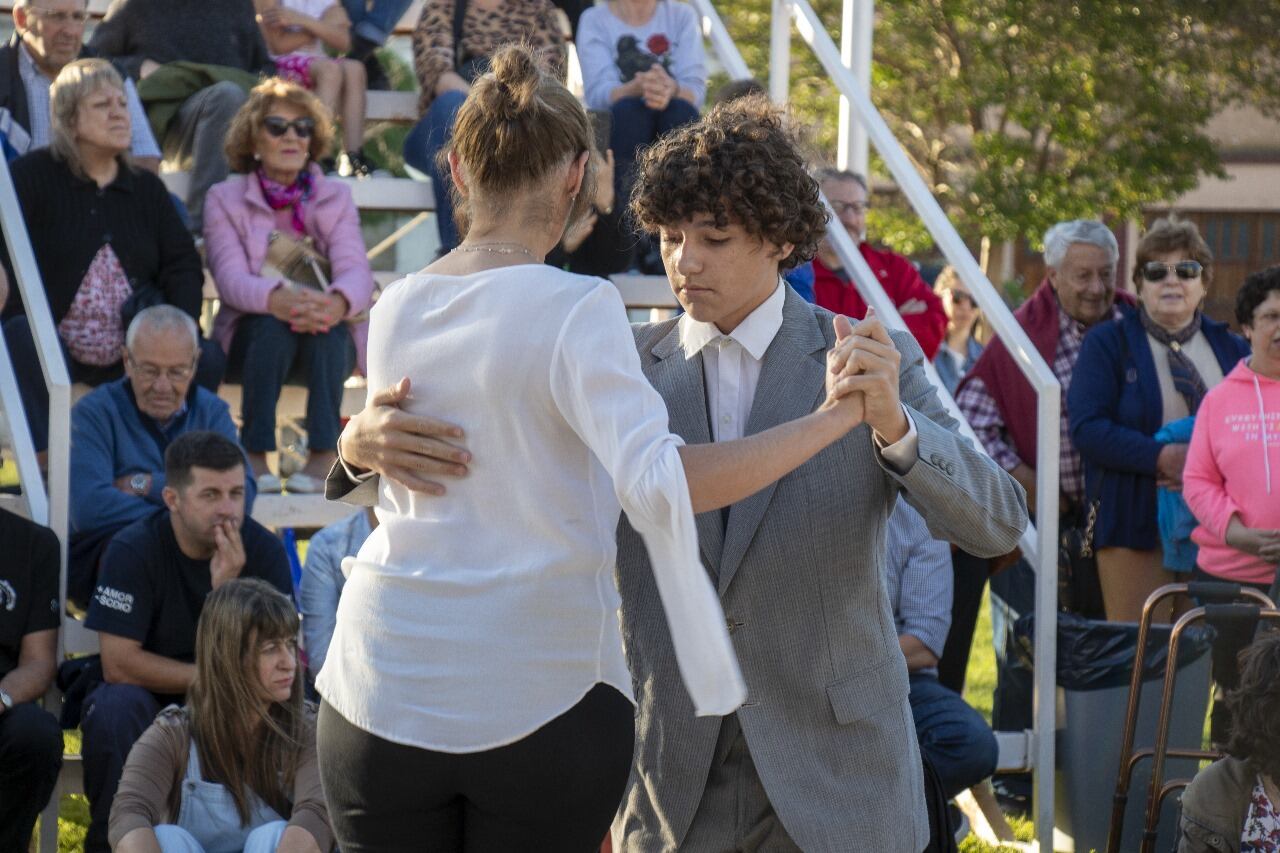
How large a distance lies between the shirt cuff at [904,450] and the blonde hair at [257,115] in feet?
14.3

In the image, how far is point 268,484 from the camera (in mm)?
5980

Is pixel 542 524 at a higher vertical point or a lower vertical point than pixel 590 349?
lower

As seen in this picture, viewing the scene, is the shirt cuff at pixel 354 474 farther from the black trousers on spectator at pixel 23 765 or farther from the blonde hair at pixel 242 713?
the black trousers on spectator at pixel 23 765

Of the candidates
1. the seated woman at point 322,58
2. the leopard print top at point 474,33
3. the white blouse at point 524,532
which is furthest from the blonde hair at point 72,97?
the white blouse at point 524,532

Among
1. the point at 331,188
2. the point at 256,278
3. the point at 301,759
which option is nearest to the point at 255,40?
the point at 331,188

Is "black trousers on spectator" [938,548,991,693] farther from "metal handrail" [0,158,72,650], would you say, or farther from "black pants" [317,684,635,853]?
"black pants" [317,684,635,853]

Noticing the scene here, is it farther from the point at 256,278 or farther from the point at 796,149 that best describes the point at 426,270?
the point at 256,278

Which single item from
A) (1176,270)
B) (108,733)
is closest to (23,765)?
(108,733)

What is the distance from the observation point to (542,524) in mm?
2027

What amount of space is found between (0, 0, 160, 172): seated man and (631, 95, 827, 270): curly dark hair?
4306 mm

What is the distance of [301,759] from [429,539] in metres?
2.56

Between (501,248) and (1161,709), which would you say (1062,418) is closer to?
(1161,709)

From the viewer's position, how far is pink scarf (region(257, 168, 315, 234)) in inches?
247

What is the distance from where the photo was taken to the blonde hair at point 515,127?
2102 millimetres
